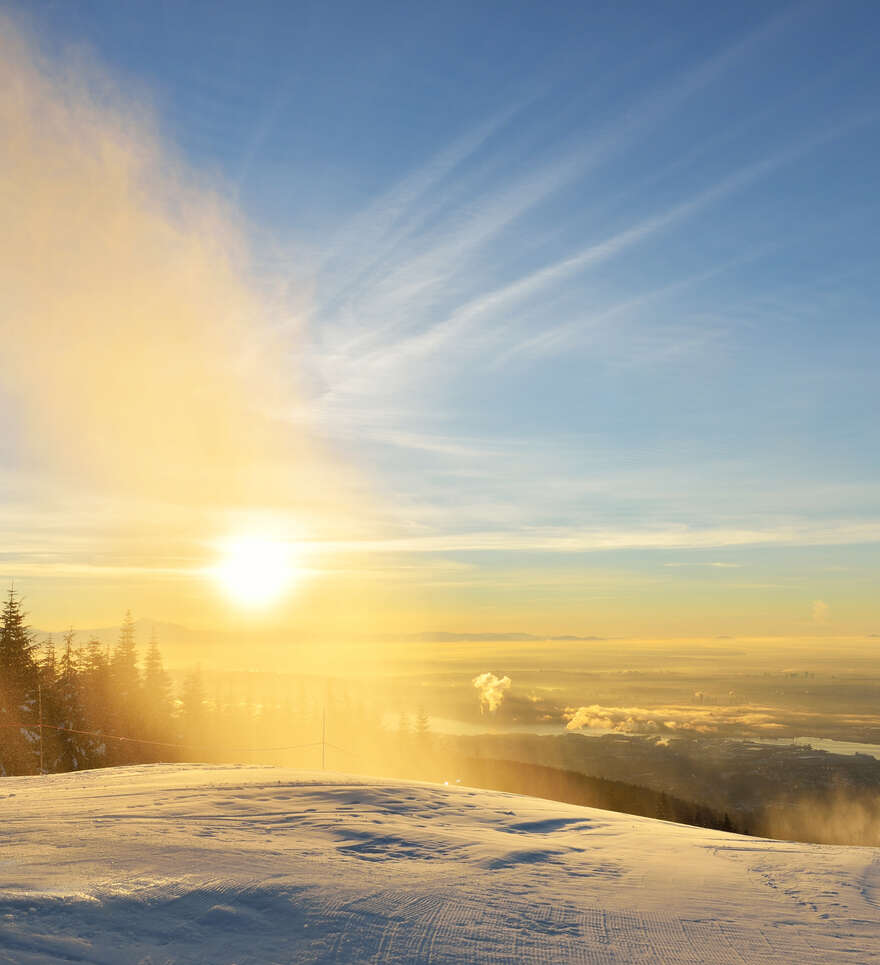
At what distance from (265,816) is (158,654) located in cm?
4672

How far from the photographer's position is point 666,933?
4.89m

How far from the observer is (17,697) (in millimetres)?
36188

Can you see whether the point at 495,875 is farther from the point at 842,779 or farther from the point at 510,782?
the point at 842,779

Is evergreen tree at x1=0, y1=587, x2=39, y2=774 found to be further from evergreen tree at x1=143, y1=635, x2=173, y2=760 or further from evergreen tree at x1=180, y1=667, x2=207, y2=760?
evergreen tree at x1=180, y1=667, x2=207, y2=760

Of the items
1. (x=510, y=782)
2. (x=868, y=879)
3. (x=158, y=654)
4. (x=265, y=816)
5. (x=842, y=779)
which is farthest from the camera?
(x=842, y=779)

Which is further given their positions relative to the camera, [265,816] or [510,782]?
[510,782]

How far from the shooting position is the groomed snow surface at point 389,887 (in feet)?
14.4

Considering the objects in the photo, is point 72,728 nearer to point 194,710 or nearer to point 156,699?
point 156,699

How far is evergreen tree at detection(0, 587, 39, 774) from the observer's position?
3388cm

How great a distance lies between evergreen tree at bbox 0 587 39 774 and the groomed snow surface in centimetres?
3024

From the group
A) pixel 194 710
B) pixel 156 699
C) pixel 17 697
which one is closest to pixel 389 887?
pixel 17 697

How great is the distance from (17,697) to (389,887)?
37152mm

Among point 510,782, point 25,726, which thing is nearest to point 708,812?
point 510,782

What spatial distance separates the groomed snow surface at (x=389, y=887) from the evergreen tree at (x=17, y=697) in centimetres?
3024
